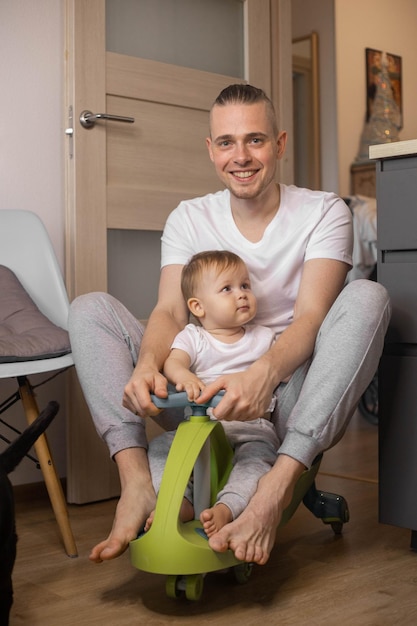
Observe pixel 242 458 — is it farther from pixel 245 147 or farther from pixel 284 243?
pixel 245 147

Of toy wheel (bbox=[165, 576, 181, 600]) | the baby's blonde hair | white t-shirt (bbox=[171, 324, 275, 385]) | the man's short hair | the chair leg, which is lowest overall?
toy wheel (bbox=[165, 576, 181, 600])

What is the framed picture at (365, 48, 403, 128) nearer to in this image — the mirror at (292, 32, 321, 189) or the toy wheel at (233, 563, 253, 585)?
the mirror at (292, 32, 321, 189)

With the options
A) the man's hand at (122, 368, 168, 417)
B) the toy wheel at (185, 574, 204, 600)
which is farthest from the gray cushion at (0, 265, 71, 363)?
the toy wheel at (185, 574, 204, 600)

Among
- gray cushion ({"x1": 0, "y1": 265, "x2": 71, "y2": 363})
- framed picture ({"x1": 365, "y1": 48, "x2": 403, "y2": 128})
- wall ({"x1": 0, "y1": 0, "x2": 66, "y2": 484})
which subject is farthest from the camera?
framed picture ({"x1": 365, "y1": 48, "x2": 403, "y2": 128})

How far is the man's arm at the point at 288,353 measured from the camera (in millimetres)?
1382

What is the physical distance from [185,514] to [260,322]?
0.48 metres

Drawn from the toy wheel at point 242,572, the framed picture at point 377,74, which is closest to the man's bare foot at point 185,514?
the toy wheel at point 242,572

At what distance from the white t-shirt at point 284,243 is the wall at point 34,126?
2.21 ft

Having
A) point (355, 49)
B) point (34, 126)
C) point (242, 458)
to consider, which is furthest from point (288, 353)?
point (355, 49)

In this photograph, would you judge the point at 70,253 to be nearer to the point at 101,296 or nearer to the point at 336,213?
the point at 101,296

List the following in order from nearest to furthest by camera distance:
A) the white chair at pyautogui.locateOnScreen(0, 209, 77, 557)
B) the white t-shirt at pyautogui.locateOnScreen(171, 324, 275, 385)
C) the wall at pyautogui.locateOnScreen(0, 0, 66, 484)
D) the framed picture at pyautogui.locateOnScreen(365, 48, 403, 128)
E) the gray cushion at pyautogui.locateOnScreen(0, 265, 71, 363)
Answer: the white t-shirt at pyautogui.locateOnScreen(171, 324, 275, 385), the gray cushion at pyautogui.locateOnScreen(0, 265, 71, 363), the white chair at pyautogui.locateOnScreen(0, 209, 77, 557), the wall at pyautogui.locateOnScreen(0, 0, 66, 484), the framed picture at pyautogui.locateOnScreen(365, 48, 403, 128)

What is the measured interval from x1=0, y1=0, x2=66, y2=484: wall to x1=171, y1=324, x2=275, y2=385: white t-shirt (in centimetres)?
80

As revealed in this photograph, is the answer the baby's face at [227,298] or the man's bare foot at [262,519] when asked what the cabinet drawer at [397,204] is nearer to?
the baby's face at [227,298]

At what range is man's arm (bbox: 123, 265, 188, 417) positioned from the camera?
56.2 inches
